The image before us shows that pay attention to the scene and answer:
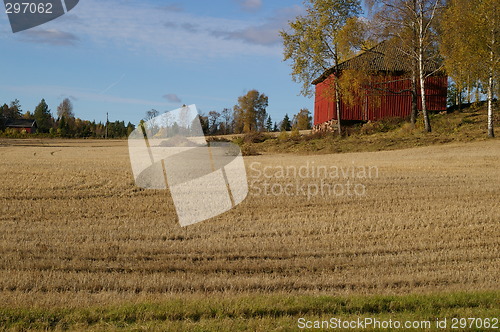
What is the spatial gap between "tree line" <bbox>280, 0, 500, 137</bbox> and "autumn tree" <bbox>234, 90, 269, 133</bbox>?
1366 inches

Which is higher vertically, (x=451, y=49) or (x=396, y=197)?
(x=451, y=49)

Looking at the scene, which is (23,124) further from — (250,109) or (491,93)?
(491,93)

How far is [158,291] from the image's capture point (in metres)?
7.56

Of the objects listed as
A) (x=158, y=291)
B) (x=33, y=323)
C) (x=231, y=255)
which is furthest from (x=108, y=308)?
(x=231, y=255)

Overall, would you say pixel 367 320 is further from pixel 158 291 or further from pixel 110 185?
pixel 110 185

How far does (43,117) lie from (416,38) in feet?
274

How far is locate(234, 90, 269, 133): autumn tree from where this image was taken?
240ft

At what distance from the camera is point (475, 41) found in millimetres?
28656

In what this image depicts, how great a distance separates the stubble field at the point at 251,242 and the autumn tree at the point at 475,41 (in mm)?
11493

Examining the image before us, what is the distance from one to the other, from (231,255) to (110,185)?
8.34 metres

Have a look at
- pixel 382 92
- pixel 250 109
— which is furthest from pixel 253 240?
pixel 250 109

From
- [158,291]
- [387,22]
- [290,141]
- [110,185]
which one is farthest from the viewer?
[290,141]

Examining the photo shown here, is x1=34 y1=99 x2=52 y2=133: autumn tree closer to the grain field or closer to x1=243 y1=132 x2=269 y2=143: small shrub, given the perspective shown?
x1=243 y1=132 x2=269 y2=143: small shrub

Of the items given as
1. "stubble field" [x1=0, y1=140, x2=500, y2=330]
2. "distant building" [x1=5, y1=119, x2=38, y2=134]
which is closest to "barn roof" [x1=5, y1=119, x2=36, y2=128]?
"distant building" [x1=5, y1=119, x2=38, y2=134]
